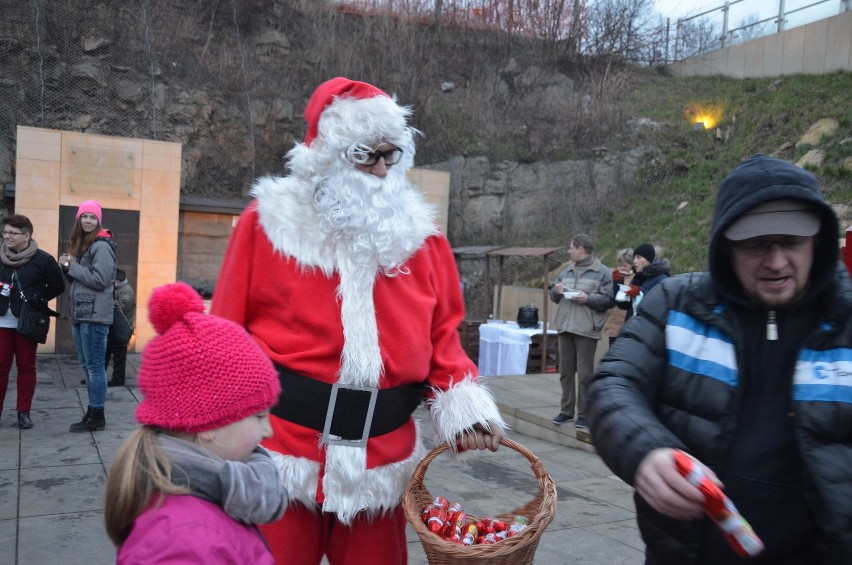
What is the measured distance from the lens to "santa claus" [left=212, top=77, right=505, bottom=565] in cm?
238

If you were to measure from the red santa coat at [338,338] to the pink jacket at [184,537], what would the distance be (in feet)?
2.57

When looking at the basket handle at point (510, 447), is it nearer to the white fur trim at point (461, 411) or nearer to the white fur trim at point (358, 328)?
the white fur trim at point (461, 411)

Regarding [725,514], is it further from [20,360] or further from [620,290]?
[620,290]

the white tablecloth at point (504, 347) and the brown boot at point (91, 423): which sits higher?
the white tablecloth at point (504, 347)

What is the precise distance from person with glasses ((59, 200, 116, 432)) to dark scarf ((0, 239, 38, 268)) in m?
0.28

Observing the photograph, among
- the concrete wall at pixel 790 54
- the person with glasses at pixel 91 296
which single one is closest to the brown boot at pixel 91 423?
the person with glasses at pixel 91 296

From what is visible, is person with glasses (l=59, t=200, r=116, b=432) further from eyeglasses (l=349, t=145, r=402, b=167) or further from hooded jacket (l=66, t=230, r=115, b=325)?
eyeglasses (l=349, t=145, r=402, b=167)

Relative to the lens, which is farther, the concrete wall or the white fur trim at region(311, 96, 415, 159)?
the concrete wall

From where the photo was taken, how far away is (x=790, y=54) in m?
21.6

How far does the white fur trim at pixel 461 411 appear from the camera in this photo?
2518 mm

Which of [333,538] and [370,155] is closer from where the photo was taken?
[333,538]

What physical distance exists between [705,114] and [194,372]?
2216cm

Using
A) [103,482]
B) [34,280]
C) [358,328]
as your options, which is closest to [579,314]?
[103,482]

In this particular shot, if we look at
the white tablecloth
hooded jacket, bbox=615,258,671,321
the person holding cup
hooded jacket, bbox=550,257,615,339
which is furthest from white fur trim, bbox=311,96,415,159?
the white tablecloth
